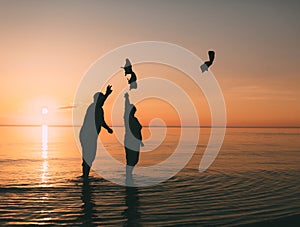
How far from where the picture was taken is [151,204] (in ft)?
44.0

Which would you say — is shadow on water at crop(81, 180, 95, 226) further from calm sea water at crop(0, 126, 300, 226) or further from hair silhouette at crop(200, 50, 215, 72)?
hair silhouette at crop(200, 50, 215, 72)

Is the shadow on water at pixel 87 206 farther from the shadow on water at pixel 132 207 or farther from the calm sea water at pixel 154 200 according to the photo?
the shadow on water at pixel 132 207

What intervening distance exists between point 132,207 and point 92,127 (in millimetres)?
6551

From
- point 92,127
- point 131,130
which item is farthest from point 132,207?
point 131,130

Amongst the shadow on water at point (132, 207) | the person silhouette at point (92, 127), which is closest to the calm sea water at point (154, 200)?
the shadow on water at point (132, 207)

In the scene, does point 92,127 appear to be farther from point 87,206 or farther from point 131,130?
point 87,206

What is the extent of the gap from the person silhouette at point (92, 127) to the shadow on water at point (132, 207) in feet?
9.78

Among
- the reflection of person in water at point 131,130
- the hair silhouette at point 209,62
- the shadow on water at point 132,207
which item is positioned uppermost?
the hair silhouette at point 209,62

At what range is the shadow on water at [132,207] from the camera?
36.7ft

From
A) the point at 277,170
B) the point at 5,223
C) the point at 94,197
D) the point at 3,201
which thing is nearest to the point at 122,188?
the point at 94,197

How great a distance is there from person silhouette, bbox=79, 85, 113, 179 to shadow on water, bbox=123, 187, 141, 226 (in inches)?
117

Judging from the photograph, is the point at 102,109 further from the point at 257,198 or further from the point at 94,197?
the point at 257,198

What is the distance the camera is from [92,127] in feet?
60.9

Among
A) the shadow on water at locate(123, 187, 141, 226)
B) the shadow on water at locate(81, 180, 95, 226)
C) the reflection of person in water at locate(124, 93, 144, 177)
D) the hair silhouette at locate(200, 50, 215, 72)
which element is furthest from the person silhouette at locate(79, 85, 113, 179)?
the hair silhouette at locate(200, 50, 215, 72)
